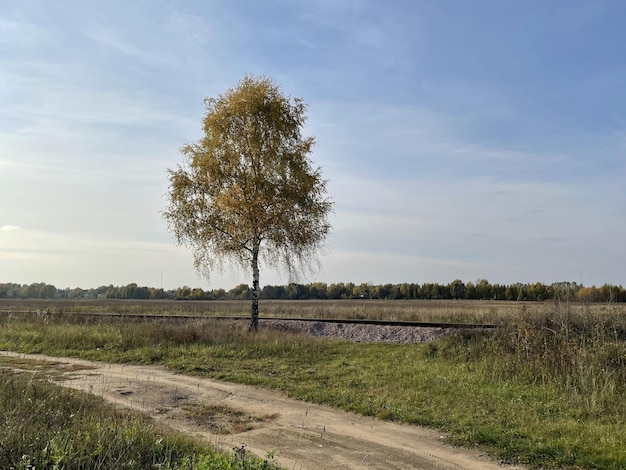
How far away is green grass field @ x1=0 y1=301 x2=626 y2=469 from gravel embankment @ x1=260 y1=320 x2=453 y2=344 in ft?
8.23

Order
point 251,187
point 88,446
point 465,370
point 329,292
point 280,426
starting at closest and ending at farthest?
1. point 88,446
2. point 280,426
3. point 465,370
4. point 251,187
5. point 329,292

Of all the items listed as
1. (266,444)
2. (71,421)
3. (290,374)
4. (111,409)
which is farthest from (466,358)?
(71,421)

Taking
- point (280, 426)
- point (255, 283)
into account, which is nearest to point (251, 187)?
point (255, 283)

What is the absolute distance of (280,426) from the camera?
9672 millimetres

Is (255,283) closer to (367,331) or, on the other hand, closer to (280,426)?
(367,331)

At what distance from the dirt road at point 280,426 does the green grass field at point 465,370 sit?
0.59 meters

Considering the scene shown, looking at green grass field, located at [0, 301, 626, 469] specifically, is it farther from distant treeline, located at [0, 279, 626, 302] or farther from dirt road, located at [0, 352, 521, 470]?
distant treeline, located at [0, 279, 626, 302]

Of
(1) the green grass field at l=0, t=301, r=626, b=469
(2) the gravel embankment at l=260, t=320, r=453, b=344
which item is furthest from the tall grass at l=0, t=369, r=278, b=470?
(2) the gravel embankment at l=260, t=320, r=453, b=344

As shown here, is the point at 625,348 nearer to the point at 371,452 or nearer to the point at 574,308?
the point at 574,308

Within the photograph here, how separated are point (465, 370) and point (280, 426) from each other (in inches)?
273

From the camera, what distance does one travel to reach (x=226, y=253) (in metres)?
24.9

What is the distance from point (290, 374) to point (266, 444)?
20.4 feet

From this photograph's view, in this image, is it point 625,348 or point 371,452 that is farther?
point 625,348

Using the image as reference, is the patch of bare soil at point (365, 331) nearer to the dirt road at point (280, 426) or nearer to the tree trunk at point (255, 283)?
the tree trunk at point (255, 283)
